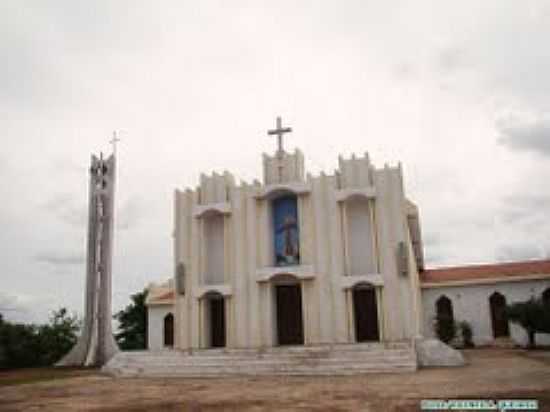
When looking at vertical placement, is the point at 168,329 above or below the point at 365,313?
below

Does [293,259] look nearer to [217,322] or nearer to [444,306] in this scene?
[217,322]

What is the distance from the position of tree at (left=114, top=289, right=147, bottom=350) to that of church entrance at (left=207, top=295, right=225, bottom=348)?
13.1m

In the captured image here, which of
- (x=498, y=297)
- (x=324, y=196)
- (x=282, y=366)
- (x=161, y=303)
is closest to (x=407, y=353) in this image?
(x=282, y=366)

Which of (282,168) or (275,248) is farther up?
(282,168)

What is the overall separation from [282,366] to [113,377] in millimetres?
5875

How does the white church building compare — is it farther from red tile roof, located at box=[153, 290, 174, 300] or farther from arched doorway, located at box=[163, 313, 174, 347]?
red tile roof, located at box=[153, 290, 174, 300]

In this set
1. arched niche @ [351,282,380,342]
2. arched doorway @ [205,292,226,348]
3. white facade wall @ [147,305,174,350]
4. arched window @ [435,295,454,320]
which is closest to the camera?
arched niche @ [351,282,380,342]

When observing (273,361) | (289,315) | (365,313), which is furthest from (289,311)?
(273,361)

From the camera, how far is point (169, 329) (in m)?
31.2

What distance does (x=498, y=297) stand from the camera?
28.0 m

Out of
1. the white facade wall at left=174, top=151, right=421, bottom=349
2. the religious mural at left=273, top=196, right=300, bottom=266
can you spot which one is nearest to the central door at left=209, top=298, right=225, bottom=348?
the white facade wall at left=174, top=151, right=421, bottom=349

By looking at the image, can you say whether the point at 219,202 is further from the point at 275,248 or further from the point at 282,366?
the point at 282,366

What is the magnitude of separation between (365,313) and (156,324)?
1441 cm

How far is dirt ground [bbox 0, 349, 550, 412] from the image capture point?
961 cm
